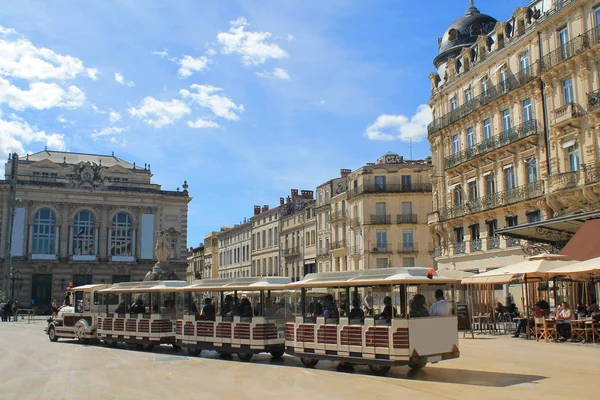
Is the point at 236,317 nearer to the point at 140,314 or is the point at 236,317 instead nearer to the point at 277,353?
the point at 277,353

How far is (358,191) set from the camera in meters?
55.0

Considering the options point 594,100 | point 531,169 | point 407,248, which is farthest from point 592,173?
point 407,248

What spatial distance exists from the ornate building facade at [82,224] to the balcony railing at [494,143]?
35.0 meters

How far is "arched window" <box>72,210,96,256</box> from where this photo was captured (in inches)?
2394

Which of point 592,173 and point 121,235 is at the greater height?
point 121,235

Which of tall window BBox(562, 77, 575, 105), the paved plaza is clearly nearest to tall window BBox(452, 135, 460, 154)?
tall window BBox(562, 77, 575, 105)

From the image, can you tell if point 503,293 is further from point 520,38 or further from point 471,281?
point 520,38

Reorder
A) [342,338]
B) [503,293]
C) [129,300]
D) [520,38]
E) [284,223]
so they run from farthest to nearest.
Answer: [284,223] → [503,293] → [520,38] → [129,300] → [342,338]

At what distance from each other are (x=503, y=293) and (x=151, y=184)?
142 feet

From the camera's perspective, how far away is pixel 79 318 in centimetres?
2322

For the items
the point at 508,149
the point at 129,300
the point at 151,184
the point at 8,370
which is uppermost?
the point at 151,184

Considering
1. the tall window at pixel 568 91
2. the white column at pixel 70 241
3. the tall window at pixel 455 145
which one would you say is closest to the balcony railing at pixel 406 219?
the tall window at pixel 455 145

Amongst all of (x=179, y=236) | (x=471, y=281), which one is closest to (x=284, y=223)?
(x=179, y=236)

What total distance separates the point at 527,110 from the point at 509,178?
3.71m
